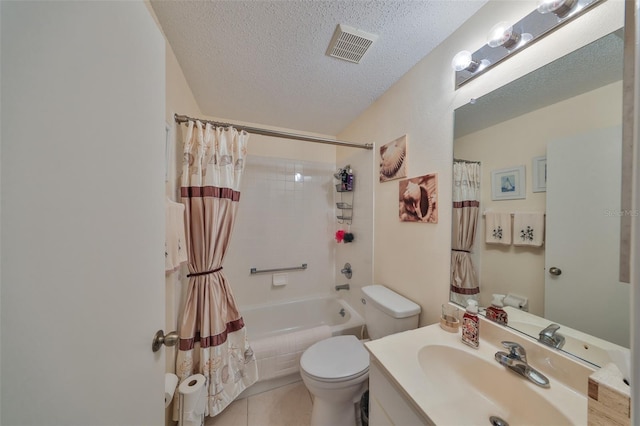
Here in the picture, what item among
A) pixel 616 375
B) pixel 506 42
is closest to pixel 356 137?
pixel 506 42

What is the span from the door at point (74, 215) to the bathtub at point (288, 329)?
1132mm

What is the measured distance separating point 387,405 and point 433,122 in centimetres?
140

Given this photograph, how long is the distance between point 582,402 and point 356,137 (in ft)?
6.55

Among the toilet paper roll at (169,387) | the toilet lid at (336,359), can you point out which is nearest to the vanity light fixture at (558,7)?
the toilet lid at (336,359)

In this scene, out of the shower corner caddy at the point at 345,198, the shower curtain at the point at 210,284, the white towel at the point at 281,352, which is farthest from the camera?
the shower corner caddy at the point at 345,198

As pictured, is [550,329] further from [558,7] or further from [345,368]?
A: [558,7]

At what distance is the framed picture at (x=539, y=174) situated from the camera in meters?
0.78

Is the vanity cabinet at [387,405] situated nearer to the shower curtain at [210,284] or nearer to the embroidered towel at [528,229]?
the embroidered towel at [528,229]

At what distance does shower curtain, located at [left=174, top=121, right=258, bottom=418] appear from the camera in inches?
53.7

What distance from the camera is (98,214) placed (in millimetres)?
419

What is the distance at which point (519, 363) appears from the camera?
753mm

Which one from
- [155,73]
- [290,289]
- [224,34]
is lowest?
[290,289]

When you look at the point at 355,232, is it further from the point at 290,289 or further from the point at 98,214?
the point at 98,214

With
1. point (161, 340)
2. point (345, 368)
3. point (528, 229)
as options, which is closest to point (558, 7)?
point (528, 229)
